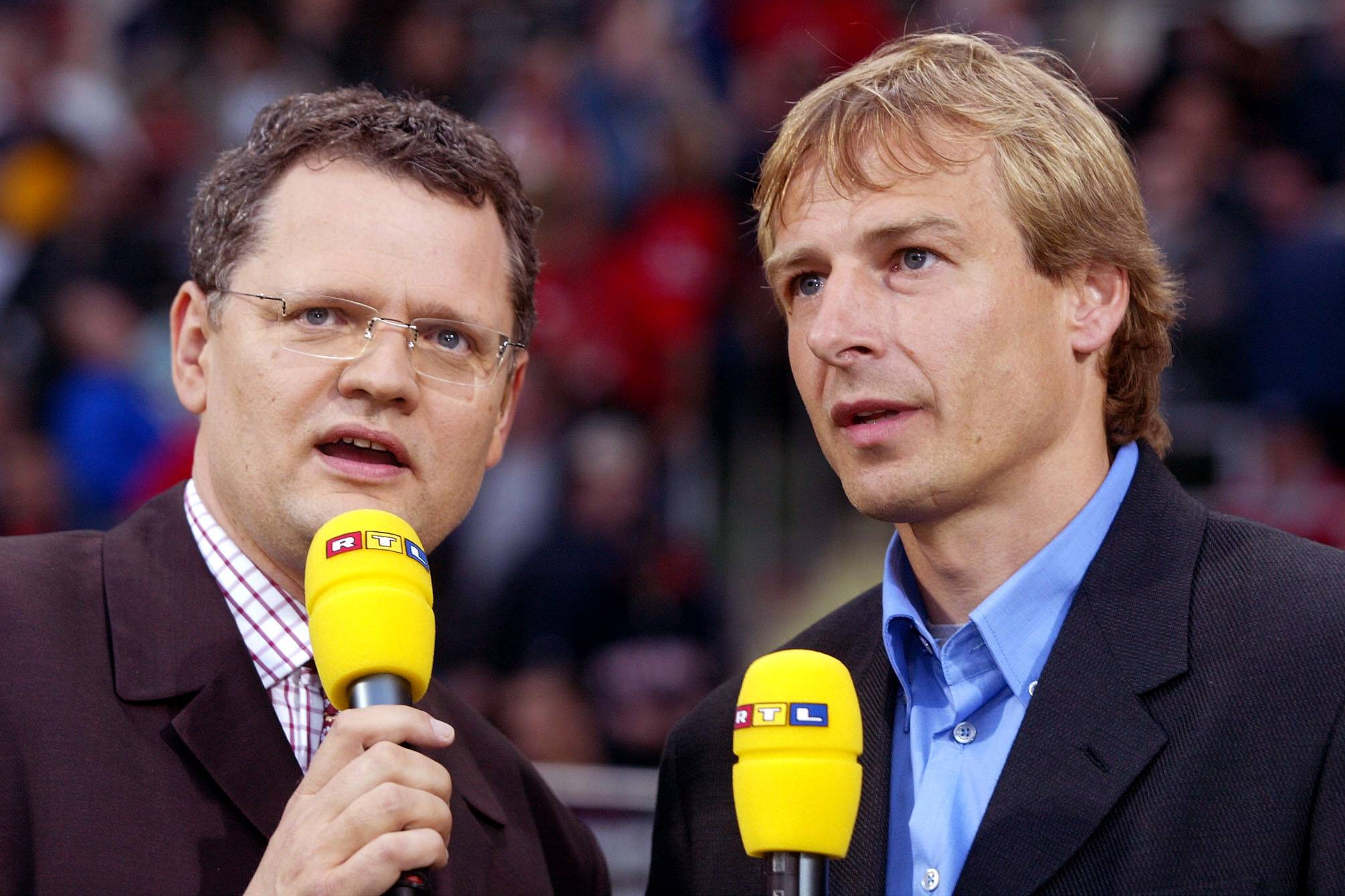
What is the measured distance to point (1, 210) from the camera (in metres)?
9.55

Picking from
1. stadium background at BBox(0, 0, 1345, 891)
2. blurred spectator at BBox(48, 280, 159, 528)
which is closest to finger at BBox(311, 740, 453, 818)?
stadium background at BBox(0, 0, 1345, 891)

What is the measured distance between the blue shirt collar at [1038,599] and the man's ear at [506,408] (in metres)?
0.95

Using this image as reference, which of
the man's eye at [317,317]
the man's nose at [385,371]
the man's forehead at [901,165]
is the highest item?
the man's forehead at [901,165]

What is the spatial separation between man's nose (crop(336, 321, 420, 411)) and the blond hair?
79 cm

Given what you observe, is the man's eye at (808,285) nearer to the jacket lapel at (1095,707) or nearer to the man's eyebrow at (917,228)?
the man's eyebrow at (917,228)

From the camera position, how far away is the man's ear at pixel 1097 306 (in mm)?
3059

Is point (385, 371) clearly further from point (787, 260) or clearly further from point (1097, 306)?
point (1097, 306)

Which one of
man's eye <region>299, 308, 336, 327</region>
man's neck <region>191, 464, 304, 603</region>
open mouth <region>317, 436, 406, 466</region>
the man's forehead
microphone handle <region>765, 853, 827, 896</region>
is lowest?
microphone handle <region>765, 853, 827, 896</region>

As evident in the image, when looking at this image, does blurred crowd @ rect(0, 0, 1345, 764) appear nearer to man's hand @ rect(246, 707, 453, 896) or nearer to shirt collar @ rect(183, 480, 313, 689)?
shirt collar @ rect(183, 480, 313, 689)

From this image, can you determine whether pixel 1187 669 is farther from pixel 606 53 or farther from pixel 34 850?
pixel 606 53

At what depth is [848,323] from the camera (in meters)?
2.92

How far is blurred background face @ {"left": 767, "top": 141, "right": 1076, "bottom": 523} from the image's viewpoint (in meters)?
2.89

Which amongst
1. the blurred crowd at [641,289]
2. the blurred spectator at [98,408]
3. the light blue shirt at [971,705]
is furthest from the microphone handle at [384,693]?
the blurred spectator at [98,408]

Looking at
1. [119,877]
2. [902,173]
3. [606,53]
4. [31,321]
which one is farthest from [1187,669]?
[31,321]
